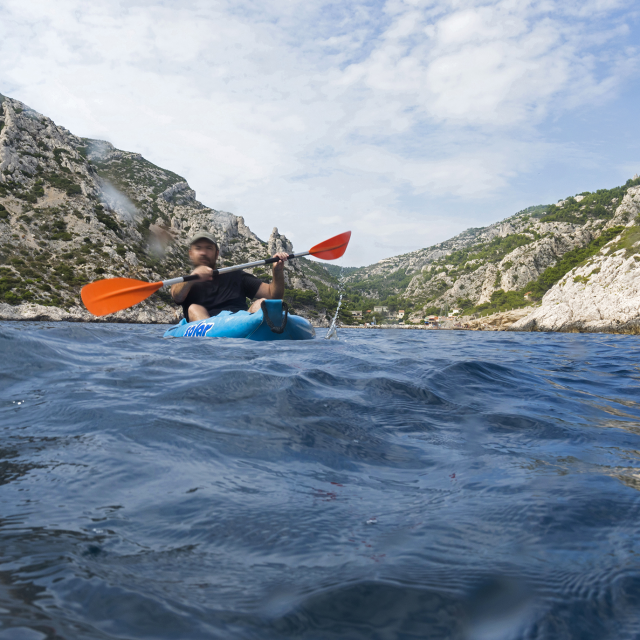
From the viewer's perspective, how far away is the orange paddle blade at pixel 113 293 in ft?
23.1

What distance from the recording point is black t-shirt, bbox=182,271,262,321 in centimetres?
887

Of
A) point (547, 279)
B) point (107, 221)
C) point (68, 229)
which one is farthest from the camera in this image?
point (547, 279)

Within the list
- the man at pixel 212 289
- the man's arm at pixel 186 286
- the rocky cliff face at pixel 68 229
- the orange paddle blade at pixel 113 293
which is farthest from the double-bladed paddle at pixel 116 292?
the rocky cliff face at pixel 68 229

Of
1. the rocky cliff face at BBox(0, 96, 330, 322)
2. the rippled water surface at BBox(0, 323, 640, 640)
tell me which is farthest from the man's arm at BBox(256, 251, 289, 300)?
the rocky cliff face at BBox(0, 96, 330, 322)

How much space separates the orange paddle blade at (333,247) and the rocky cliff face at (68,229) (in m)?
31.6

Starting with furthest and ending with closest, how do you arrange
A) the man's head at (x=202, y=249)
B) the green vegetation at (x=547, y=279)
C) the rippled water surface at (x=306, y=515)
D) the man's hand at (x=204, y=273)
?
the green vegetation at (x=547, y=279) < the man's head at (x=202, y=249) < the man's hand at (x=204, y=273) < the rippled water surface at (x=306, y=515)

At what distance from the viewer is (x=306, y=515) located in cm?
149

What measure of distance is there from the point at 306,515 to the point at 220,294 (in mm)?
8050

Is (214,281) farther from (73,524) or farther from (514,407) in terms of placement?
(73,524)

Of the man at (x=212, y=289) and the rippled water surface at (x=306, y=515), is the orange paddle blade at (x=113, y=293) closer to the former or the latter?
the man at (x=212, y=289)

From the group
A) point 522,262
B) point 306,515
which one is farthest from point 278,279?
point 522,262

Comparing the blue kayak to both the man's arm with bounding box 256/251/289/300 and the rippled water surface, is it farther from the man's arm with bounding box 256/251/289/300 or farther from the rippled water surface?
the rippled water surface

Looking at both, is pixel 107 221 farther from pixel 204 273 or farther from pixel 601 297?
pixel 601 297

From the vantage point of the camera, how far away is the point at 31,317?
37344mm
